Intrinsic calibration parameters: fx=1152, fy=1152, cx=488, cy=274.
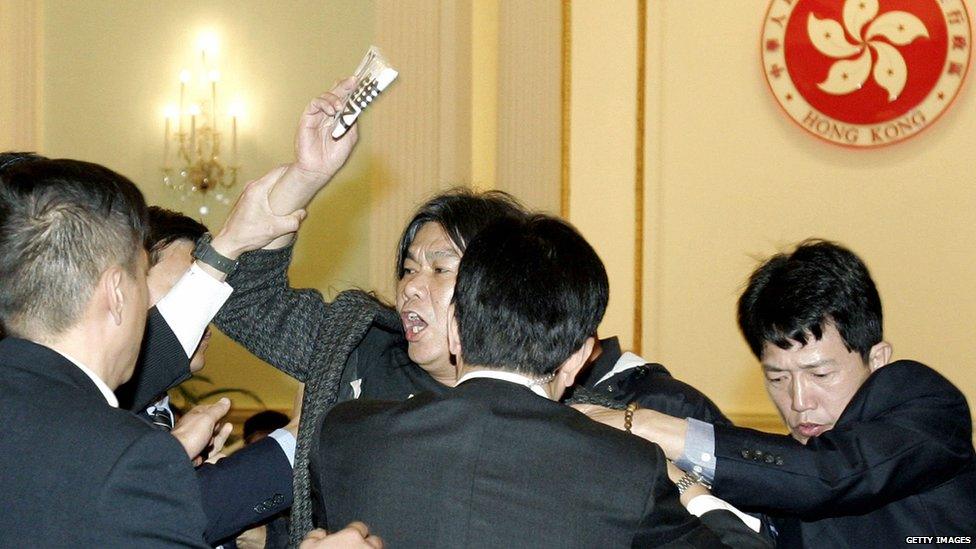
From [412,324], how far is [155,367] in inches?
22.1

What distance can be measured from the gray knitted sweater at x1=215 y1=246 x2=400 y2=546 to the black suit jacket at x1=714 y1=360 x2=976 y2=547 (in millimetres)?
810

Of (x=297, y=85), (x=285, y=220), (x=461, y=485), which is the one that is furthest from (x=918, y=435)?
(x=297, y=85)

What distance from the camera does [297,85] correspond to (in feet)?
23.9

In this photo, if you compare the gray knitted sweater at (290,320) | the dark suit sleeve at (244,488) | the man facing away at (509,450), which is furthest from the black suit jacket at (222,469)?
the man facing away at (509,450)

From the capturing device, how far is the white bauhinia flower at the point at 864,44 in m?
6.22

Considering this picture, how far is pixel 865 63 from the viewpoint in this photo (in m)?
6.30

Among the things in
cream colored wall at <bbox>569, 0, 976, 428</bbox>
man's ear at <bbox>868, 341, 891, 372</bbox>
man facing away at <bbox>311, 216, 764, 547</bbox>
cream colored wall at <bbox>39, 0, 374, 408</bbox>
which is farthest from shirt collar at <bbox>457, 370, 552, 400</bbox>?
cream colored wall at <bbox>39, 0, 374, 408</bbox>

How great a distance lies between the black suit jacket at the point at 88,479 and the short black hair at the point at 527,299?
0.50 meters

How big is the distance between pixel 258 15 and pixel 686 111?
280 centimetres

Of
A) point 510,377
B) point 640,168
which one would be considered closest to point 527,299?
point 510,377

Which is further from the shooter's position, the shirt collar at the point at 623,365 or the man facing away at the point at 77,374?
the shirt collar at the point at 623,365

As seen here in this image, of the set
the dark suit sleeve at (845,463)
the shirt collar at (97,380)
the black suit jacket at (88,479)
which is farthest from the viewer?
the dark suit sleeve at (845,463)
